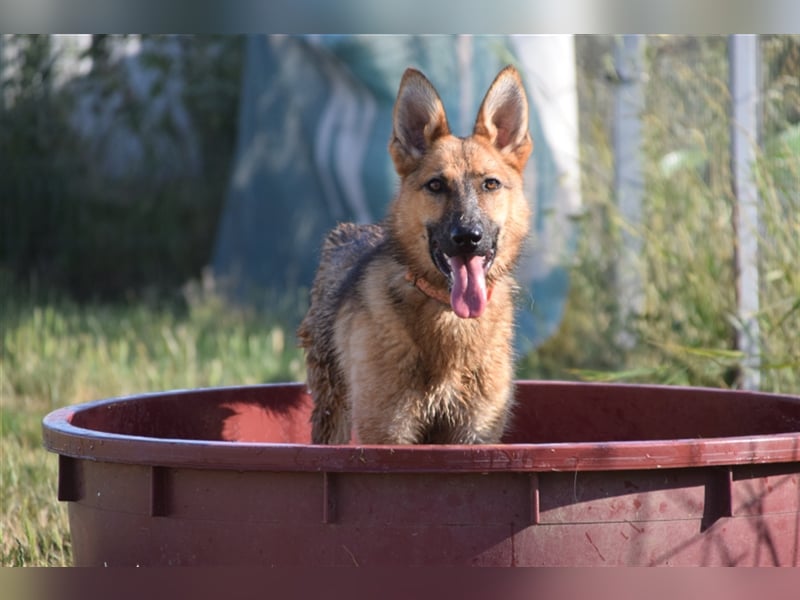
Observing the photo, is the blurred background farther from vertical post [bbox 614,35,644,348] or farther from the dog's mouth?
the dog's mouth

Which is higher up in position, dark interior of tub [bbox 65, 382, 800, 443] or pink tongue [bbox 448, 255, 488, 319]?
pink tongue [bbox 448, 255, 488, 319]

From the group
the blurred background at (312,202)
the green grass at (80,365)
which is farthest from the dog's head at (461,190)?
the green grass at (80,365)

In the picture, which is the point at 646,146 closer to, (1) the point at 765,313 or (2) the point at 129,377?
(1) the point at 765,313

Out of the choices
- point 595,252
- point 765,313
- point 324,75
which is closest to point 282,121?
point 324,75

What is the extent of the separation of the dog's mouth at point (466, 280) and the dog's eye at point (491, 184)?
0.79 ft

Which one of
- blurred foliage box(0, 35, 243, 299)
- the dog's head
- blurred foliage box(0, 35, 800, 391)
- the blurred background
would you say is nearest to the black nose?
the dog's head

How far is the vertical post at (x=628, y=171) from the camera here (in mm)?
8211

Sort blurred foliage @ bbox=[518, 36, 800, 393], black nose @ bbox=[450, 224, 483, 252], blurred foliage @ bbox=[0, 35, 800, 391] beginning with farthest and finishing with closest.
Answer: blurred foliage @ bbox=[0, 35, 800, 391] < blurred foliage @ bbox=[518, 36, 800, 393] < black nose @ bbox=[450, 224, 483, 252]

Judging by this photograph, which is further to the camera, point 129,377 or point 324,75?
point 324,75

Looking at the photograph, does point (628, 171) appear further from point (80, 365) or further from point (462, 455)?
point (462, 455)

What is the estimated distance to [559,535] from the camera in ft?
11.1

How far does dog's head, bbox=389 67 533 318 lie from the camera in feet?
13.9

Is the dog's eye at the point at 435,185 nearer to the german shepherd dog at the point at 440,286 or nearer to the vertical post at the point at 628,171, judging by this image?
the german shepherd dog at the point at 440,286

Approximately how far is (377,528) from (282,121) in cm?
889
